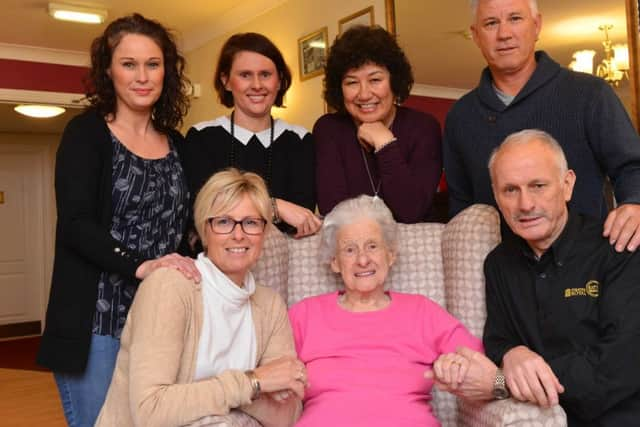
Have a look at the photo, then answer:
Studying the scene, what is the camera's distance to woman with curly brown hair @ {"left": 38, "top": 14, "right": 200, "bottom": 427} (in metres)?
1.87

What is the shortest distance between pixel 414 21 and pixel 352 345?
2481 mm

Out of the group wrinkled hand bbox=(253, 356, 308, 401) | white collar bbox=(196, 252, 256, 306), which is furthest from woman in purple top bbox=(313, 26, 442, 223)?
wrinkled hand bbox=(253, 356, 308, 401)

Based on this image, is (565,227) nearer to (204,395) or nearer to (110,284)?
(204,395)

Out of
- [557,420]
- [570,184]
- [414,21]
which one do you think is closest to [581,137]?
[570,184]

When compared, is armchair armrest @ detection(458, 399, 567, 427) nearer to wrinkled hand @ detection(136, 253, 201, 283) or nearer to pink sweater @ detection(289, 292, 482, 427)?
pink sweater @ detection(289, 292, 482, 427)

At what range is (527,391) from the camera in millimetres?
1610

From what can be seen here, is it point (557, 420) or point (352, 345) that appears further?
point (352, 345)

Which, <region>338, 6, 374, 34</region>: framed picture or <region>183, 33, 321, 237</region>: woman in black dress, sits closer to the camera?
<region>183, 33, 321, 237</region>: woman in black dress

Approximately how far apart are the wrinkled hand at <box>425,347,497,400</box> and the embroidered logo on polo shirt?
28cm

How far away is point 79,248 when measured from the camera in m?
1.87

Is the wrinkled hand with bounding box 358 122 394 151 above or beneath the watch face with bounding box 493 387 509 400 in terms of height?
above

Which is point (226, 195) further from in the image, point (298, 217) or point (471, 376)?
point (471, 376)

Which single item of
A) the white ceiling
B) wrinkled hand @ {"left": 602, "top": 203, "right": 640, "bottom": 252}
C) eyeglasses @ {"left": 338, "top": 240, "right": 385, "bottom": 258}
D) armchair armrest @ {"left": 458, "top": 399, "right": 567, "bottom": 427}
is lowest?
armchair armrest @ {"left": 458, "top": 399, "right": 567, "bottom": 427}

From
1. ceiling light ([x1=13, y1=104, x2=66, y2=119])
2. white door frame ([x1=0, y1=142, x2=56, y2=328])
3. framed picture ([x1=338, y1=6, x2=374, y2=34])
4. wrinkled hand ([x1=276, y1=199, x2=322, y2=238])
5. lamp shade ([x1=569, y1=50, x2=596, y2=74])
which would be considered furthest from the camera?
white door frame ([x1=0, y1=142, x2=56, y2=328])
